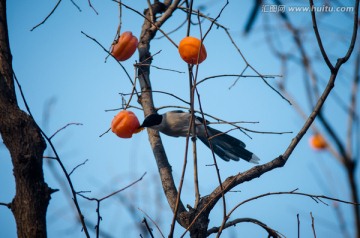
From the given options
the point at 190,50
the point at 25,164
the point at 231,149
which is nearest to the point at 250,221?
the point at 190,50

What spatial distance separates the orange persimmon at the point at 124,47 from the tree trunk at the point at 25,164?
3.43 ft

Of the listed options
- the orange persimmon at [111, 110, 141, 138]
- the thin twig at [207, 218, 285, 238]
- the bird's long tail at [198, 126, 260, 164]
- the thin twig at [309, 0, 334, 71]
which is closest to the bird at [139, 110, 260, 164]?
the bird's long tail at [198, 126, 260, 164]

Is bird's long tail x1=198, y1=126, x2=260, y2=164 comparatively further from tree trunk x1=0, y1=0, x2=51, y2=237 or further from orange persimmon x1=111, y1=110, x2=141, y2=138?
tree trunk x1=0, y1=0, x2=51, y2=237

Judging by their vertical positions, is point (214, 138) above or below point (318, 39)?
above

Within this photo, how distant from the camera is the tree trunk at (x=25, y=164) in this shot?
1526mm

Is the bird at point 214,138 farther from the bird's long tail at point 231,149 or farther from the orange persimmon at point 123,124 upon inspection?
the orange persimmon at point 123,124

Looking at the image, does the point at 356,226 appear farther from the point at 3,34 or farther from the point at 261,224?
the point at 3,34

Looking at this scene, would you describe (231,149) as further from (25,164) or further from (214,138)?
(25,164)

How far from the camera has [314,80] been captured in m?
1.91

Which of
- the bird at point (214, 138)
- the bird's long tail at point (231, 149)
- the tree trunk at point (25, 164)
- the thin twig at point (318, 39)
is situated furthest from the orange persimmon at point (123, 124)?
the bird's long tail at point (231, 149)

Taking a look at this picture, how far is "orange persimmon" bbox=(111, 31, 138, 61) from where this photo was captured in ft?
8.69

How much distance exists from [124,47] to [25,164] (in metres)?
1.36

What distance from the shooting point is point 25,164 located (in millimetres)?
1558

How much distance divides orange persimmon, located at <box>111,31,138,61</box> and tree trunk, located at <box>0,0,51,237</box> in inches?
41.1
